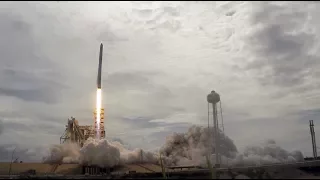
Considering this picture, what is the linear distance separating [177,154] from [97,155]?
48.2 m

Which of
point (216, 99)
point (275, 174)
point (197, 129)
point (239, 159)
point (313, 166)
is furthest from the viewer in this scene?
point (197, 129)

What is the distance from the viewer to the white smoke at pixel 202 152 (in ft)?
573

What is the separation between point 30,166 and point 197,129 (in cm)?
8113

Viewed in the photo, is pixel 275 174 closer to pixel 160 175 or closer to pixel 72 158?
pixel 160 175

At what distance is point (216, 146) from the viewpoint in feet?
550

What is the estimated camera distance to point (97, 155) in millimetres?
158500

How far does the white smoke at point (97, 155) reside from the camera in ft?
523

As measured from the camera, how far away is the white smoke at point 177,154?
16062 cm

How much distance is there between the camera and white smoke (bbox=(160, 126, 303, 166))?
174 metres

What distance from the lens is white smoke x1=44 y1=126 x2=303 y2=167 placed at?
16062 centimetres

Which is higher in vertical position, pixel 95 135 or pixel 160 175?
pixel 95 135

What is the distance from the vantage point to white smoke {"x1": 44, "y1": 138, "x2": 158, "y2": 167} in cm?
15950

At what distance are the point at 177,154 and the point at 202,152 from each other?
57.2ft

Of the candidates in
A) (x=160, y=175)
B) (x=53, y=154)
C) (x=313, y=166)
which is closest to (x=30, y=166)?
(x=53, y=154)
